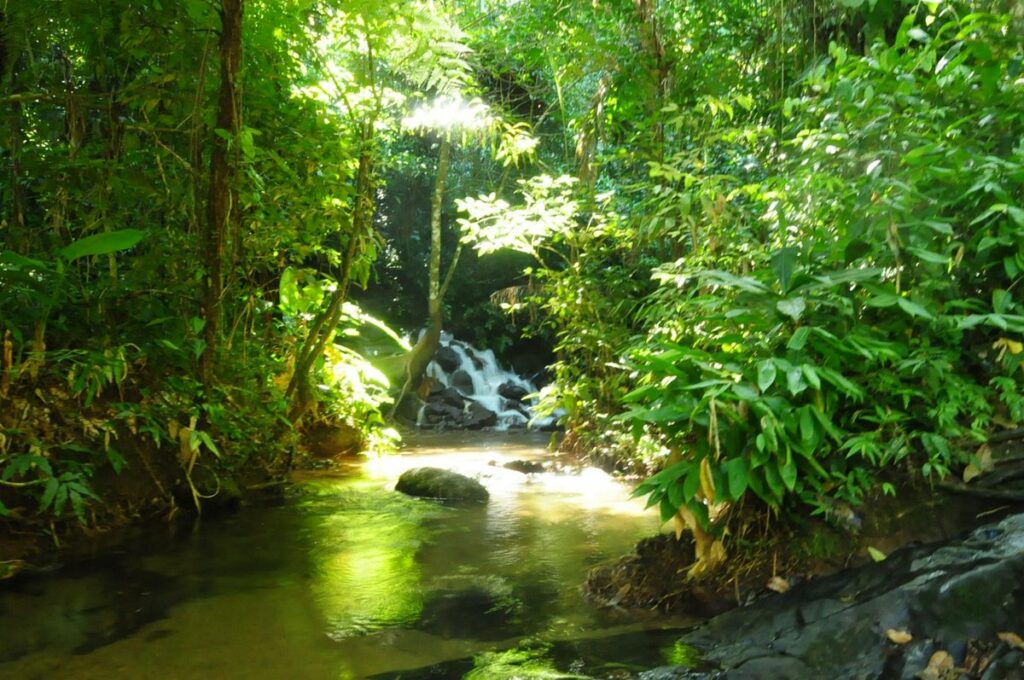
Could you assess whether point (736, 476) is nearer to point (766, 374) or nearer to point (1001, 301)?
point (766, 374)

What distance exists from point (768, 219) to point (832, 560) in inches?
101

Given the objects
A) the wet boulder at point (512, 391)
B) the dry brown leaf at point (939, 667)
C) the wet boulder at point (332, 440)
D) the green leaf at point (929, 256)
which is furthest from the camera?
the wet boulder at point (512, 391)

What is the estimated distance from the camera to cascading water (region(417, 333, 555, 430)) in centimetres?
1383

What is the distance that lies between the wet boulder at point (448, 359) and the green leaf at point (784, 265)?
41.3 feet

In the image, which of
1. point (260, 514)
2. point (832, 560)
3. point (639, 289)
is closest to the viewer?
point (832, 560)

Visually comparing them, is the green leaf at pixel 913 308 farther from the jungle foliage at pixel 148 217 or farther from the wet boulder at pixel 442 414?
the wet boulder at pixel 442 414

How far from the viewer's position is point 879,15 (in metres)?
5.55

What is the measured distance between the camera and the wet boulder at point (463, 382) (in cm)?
1538

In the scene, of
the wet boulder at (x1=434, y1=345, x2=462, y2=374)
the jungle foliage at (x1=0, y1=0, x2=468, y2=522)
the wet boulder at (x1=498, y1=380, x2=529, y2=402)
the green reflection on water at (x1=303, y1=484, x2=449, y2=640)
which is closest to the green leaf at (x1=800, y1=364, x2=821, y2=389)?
the green reflection on water at (x1=303, y1=484, x2=449, y2=640)

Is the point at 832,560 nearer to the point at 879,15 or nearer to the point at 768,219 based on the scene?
the point at 768,219

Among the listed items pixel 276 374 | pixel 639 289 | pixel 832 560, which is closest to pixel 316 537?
pixel 276 374

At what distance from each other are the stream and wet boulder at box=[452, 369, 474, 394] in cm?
866

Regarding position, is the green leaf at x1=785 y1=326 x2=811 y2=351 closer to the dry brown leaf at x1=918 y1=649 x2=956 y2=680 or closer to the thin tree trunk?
the dry brown leaf at x1=918 y1=649 x2=956 y2=680

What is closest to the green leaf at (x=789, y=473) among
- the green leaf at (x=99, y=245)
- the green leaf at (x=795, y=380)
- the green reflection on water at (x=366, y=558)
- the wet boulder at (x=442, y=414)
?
the green leaf at (x=795, y=380)
